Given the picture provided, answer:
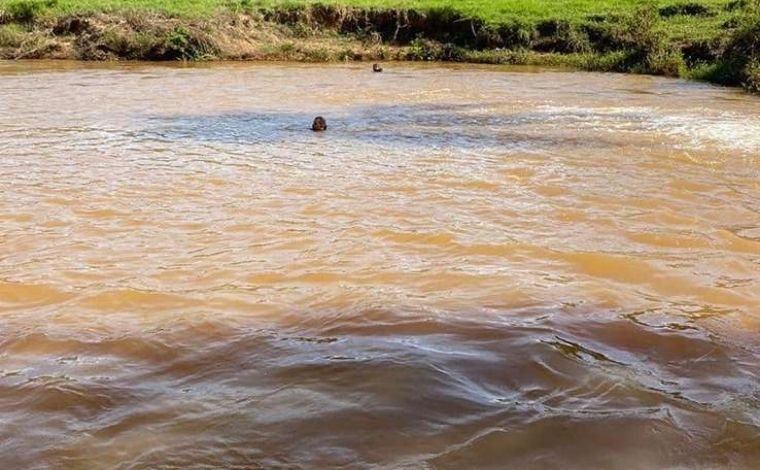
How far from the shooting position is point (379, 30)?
88.2 feet

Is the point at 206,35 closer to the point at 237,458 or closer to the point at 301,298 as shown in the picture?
the point at 301,298

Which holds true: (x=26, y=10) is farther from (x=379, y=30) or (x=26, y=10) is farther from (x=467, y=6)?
(x=467, y=6)

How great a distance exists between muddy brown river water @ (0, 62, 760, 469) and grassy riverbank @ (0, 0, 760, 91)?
1315 centimetres

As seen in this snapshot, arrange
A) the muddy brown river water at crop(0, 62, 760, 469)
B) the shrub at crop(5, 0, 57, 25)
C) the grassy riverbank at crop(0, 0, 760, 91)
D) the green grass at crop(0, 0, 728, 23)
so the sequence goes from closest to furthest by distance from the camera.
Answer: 1. the muddy brown river water at crop(0, 62, 760, 469)
2. the grassy riverbank at crop(0, 0, 760, 91)
3. the green grass at crop(0, 0, 728, 23)
4. the shrub at crop(5, 0, 57, 25)

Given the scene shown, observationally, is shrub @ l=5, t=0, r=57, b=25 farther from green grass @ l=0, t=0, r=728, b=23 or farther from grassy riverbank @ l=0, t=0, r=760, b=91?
green grass @ l=0, t=0, r=728, b=23

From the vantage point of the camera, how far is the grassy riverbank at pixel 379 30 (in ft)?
72.7

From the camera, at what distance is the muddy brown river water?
271 centimetres

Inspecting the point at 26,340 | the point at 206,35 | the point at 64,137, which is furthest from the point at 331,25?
the point at 26,340

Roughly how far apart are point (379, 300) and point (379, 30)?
23.8m

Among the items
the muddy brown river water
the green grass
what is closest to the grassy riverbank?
the green grass

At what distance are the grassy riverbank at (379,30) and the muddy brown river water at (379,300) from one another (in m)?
13.2

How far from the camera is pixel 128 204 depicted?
643 centimetres

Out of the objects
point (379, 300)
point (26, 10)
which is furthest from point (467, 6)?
point (379, 300)

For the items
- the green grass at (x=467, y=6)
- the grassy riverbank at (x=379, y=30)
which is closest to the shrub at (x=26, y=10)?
the grassy riverbank at (x=379, y=30)
